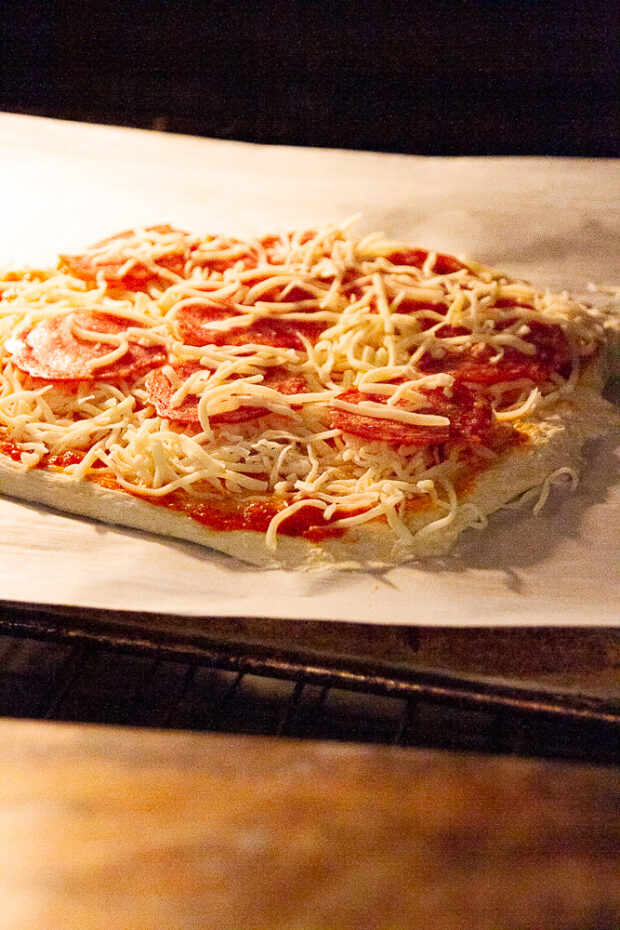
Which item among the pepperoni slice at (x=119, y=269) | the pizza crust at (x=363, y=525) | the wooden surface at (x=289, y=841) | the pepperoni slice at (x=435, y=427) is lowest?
the wooden surface at (x=289, y=841)

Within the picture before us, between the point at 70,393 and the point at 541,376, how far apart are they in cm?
112

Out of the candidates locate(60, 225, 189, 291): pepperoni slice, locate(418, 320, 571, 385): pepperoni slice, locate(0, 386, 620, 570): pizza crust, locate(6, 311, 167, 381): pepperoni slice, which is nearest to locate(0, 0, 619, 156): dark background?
locate(60, 225, 189, 291): pepperoni slice

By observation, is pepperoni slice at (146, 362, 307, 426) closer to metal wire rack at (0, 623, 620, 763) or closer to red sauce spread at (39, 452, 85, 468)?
red sauce spread at (39, 452, 85, 468)

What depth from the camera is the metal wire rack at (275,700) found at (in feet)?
4.93

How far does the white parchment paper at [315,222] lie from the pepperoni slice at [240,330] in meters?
0.55

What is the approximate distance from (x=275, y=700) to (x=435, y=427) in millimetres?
663

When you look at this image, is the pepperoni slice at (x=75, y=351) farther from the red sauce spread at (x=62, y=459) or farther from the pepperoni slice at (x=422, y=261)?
the pepperoni slice at (x=422, y=261)

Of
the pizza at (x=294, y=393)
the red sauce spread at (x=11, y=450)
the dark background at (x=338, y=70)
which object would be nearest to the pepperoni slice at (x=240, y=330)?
the pizza at (x=294, y=393)

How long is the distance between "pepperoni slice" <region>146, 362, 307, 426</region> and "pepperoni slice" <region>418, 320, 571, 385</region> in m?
0.33

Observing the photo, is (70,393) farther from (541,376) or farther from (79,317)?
(541,376)

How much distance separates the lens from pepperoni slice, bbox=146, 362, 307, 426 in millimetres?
1958

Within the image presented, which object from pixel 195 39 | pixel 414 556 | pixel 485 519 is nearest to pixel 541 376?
pixel 485 519

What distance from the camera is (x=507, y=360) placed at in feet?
7.14

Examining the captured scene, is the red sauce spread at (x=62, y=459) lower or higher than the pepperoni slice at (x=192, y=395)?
lower
